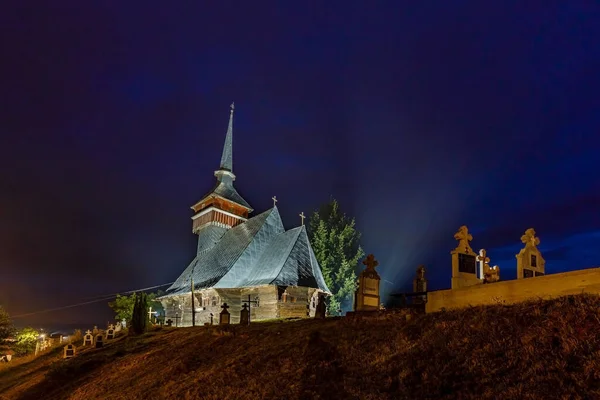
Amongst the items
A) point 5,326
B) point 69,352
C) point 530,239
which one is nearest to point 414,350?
point 530,239

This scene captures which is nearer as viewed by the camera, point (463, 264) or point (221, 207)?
point (463, 264)

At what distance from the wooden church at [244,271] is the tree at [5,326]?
11.8 m

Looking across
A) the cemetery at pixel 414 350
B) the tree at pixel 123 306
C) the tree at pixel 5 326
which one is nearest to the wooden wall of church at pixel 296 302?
the cemetery at pixel 414 350

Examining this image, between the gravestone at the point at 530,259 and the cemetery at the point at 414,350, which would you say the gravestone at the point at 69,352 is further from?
the gravestone at the point at 530,259

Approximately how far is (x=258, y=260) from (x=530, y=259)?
24.8 metres

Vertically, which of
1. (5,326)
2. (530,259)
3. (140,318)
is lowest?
(5,326)

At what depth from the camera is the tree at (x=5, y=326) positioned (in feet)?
105

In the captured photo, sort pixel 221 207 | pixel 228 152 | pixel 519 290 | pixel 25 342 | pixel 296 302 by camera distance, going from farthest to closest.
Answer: pixel 228 152 < pixel 221 207 < pixel 25 342 < pixel 296 302 < pixel 519 290

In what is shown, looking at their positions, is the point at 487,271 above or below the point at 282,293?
above

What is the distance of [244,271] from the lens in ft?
115

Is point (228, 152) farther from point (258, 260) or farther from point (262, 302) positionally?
point (262, 302)

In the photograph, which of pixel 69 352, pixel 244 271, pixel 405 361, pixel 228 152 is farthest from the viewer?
pixel 228 152

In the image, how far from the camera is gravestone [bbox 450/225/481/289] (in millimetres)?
13602

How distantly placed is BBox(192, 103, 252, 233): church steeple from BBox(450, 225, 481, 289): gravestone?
35212 millimetres
